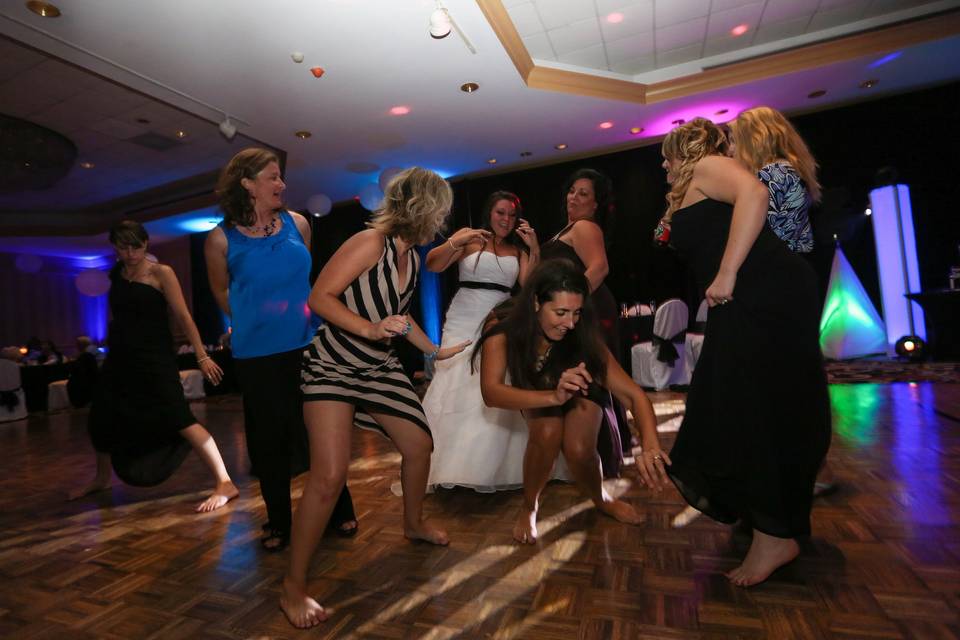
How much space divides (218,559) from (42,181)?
7.32m

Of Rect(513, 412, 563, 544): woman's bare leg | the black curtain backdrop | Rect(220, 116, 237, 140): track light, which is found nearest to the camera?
Rect(513, 412, 563, 544): woman's bare leg

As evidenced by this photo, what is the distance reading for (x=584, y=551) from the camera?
178 cm

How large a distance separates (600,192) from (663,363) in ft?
10.8

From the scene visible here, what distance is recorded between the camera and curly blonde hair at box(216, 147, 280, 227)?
6.21 ft

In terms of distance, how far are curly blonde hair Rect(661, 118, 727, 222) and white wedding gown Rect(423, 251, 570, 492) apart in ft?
3.77

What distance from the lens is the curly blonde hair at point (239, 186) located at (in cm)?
189

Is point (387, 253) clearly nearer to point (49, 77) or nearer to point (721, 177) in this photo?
point (721, 177)

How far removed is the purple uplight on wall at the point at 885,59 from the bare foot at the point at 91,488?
7851 millimetres

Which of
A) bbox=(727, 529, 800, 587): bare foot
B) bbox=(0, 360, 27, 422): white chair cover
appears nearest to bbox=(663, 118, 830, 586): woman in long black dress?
bbox=(727, 529, 800, 587): bare foot

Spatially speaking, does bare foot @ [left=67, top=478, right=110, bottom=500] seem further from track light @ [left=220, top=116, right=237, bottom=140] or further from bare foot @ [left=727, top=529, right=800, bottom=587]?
track light @ [left=220, top=116, right=237, bottom=140]

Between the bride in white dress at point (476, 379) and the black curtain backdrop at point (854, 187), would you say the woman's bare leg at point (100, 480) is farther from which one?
the black curtain backdrop at point (854, 187)

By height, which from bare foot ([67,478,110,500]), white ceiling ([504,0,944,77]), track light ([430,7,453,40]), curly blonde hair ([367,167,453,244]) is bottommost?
bare foot ([67,478,110,500])

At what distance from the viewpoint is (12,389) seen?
261 inches

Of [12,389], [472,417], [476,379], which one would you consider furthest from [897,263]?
[12,389]
